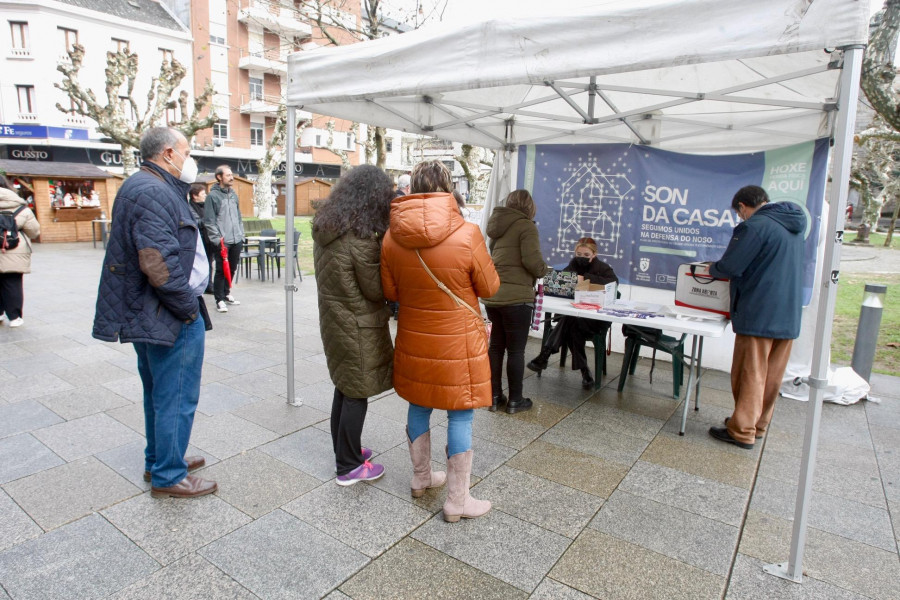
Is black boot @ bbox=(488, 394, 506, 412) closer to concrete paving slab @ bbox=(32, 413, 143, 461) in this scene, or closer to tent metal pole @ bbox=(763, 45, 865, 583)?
tent metal pole @ bbox=(763, 45, 865, 583)

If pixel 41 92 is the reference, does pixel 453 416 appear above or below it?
below

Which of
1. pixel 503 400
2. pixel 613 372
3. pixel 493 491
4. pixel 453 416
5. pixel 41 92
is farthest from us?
pixel 41 92

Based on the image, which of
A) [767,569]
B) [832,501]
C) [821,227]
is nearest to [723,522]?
[767,569]

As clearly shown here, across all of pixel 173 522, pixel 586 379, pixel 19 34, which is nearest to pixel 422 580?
pixel 173 522

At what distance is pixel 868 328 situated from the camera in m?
4.93

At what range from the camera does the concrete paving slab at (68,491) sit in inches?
102

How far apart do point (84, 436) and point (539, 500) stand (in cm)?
288

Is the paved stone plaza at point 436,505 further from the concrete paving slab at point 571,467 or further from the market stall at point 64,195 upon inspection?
the market stall at point 64,195

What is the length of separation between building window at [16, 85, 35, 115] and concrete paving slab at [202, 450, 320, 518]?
29.4 m

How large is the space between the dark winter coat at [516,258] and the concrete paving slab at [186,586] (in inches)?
92.9

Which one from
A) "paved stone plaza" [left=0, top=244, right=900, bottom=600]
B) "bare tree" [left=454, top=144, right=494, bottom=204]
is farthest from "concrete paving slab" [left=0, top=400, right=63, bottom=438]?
"bare tree" [left=454, top=144, right=494, bottom=204]

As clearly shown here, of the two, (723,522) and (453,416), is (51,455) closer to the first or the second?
(453,416)

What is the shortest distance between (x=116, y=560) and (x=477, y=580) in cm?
153

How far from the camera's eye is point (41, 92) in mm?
24266
